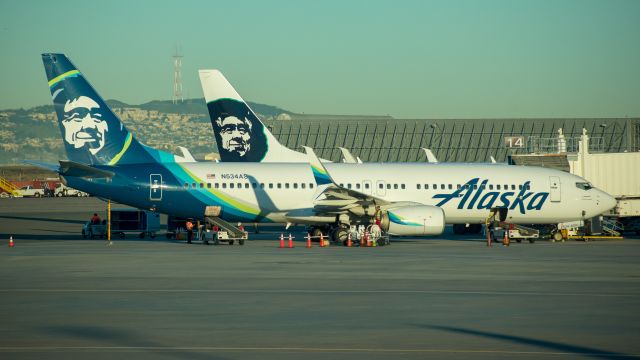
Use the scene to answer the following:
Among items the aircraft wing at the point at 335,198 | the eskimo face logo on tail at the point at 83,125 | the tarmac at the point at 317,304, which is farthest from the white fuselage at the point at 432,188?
the tarmac at the point at 317,304

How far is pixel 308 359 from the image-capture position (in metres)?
15.8

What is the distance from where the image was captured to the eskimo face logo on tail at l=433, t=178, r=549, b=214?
48.4 m

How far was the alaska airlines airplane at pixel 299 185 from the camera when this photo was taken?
45188 mm

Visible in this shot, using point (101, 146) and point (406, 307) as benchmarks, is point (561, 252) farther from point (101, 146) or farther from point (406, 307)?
point (101, 146)

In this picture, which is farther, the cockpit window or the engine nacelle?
the cockpit window

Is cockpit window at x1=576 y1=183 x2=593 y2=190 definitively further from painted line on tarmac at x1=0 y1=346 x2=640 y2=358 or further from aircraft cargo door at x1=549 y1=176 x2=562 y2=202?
painted line on tarmac at x1=0 y1=346 x2=640 y2=358

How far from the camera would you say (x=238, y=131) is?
2410 inches

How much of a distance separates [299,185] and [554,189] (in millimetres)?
13513

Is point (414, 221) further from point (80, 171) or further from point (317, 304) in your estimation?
point (317, 304)

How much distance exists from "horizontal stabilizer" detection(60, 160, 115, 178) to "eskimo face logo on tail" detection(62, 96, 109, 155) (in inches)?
60.7

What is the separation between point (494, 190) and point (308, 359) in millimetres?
34229

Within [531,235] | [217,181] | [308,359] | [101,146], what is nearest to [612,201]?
[531,235]

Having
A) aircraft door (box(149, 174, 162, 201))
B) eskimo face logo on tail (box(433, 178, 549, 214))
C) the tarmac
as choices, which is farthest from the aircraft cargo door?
aircraft door (box(149, 174, 162, 201))

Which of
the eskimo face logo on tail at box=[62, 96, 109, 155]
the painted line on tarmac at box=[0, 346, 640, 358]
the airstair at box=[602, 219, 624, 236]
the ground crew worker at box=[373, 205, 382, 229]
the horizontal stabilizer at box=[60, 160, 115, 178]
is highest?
the eskimo face logo on tail at box=[62, 96, 109, 155]
